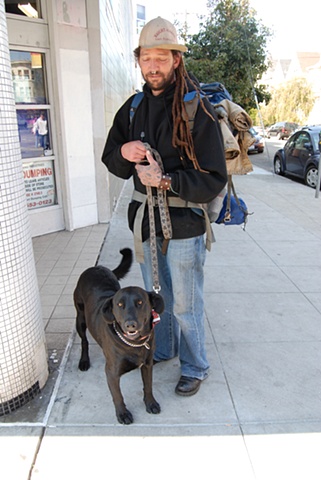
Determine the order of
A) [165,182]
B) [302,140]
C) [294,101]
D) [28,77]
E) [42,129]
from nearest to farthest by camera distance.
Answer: [165,182] → [28,77] → [42,129] → [302,140] → [294,101]

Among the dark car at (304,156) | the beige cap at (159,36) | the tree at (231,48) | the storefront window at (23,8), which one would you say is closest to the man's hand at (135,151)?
the beige cap at (159,36)

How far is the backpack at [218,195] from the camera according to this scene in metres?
2.25

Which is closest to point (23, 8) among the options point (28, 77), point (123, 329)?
point (28, 77)

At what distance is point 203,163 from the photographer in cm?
227

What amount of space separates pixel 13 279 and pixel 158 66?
4.78ft

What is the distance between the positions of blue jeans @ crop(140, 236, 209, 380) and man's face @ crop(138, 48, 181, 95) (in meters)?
0.90

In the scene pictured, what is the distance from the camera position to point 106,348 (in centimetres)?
247

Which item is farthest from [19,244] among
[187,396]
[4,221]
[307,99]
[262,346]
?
[307,99]

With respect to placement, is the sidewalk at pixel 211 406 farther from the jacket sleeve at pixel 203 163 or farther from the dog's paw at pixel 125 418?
the jacket sleeve at pixel 203 163

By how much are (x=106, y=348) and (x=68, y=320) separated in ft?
4.33

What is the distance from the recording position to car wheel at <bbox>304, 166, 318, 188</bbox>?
11391 millimetres

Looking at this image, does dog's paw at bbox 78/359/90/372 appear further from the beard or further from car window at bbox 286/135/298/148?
car window at bbox 286/135/298/148

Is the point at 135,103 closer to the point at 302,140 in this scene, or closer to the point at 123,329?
the point at 123,329

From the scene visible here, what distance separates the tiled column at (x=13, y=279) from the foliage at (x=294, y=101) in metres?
40.6
